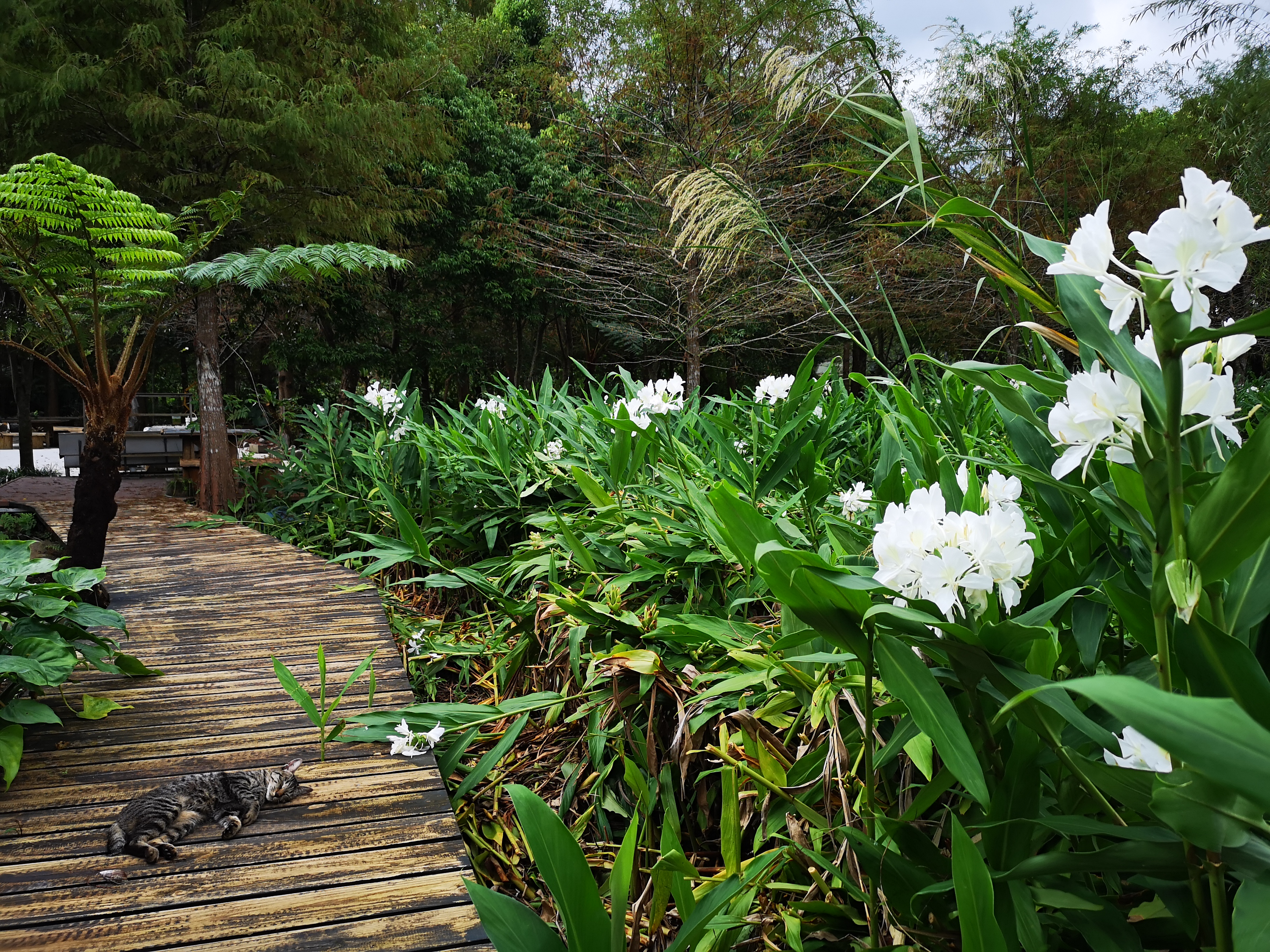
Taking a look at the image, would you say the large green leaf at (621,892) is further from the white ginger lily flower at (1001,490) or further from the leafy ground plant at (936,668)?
the white ginger lily flower at (1001,490)

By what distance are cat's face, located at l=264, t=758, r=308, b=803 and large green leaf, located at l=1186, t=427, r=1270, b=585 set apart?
1.70 meters

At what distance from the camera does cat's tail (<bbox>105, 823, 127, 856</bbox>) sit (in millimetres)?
1511

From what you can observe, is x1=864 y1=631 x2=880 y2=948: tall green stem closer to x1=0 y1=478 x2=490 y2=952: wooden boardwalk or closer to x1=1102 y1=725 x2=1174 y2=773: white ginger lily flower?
x1=1102 y1=725 x2=1174 y2=773: white ginger lily flower

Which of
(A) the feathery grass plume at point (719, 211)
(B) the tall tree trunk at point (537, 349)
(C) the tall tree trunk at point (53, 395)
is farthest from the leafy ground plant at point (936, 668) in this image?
(C) the tall tree trunk at point (53, 395)

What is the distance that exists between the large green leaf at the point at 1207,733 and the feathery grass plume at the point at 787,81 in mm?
1404

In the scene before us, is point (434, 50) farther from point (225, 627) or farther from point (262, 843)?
point (262, 843)

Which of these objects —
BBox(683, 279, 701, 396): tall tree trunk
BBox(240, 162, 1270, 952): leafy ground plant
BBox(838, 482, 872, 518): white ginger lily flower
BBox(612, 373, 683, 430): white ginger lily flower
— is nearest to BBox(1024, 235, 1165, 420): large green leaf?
BBox(240, 162, 1270, 952): leafy ground plant

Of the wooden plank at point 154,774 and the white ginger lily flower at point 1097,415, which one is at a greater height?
the white ginger lily flower at point 1097,415

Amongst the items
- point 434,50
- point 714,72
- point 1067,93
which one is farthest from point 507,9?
point 1067,93

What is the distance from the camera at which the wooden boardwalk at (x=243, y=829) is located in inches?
51.1

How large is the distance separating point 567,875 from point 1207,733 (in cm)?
74

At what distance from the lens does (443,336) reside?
13.7 metres

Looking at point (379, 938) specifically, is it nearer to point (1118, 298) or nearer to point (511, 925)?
point (511, 925)

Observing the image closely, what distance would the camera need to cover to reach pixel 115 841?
152 cm
